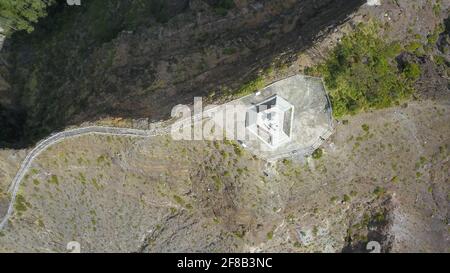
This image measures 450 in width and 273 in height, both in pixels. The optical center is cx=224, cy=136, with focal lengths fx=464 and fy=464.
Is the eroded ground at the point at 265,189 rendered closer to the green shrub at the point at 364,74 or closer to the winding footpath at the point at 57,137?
the winding footpath at the point at 57,137

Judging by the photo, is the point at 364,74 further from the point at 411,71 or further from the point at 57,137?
the point at 57,137

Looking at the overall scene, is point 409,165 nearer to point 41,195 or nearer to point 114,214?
point 114,214

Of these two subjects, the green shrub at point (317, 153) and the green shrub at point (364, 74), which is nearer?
the green shrub at point (364, 74)

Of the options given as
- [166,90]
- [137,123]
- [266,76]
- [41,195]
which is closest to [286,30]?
[266,76]

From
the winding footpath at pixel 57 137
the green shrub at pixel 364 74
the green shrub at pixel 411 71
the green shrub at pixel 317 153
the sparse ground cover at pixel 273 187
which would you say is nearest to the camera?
the green shrub at pixel 364 74

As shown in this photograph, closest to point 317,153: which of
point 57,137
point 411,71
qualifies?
point 411,71

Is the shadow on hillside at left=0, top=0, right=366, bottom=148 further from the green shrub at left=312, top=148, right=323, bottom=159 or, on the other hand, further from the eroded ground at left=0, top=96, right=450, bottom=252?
the green shrub at left=312, top=148, right=323, bottom=159

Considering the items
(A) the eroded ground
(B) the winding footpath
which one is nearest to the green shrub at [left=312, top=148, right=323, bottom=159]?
(A) the eroded ground

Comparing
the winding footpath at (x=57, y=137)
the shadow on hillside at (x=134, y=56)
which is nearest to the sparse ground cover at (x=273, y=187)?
the winding footpath at (x=57, y=137)
